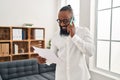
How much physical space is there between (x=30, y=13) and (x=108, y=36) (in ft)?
7.27

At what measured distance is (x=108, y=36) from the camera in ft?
8.47

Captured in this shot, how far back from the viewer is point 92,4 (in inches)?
107

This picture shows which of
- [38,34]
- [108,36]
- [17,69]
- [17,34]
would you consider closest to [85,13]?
[108,36]

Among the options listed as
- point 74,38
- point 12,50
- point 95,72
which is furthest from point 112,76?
point 12,50

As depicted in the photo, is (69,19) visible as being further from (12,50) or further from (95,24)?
(12,50)

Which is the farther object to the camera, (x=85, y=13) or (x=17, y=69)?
(x=17, y=69)

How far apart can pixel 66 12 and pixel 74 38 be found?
309 millimetres

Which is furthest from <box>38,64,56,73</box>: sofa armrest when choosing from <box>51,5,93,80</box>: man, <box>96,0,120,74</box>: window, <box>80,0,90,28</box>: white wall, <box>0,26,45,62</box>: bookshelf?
<box>51,5,93,80</box>: man

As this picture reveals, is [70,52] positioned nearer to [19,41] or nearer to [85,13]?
[85,13]

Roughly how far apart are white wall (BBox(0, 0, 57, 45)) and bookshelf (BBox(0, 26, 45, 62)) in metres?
0.23

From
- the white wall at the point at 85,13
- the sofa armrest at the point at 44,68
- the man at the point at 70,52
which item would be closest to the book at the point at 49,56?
the man at the point at 70,52

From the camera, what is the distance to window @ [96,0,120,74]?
2.40 meters

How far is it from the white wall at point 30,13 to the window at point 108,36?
68.0 inches

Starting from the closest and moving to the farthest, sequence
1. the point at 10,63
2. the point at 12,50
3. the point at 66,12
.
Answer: the point at 66,12 < the point at 10,63 < the point at 12,50
